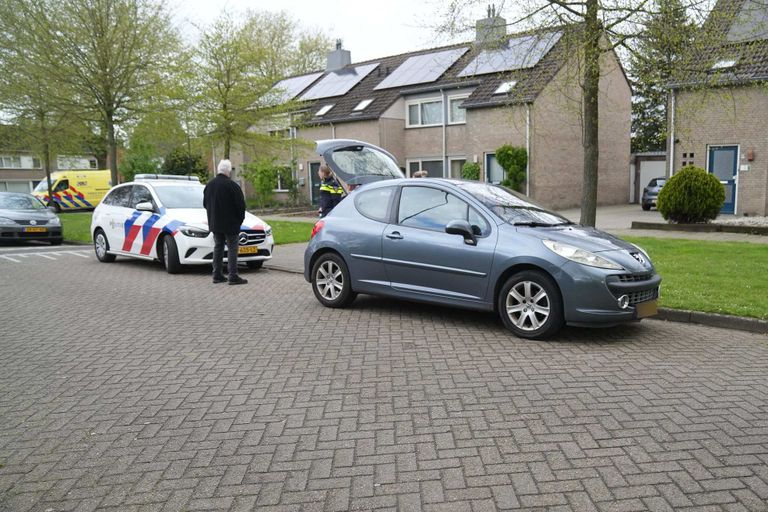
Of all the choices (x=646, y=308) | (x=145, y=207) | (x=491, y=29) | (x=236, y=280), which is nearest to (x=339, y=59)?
(x=491, y=29)

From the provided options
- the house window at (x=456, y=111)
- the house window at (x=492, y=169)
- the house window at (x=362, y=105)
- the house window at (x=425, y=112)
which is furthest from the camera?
the house window at (x=362, y=105)

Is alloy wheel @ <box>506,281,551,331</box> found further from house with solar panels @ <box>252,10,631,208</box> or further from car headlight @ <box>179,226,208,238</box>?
house with solar panels @ <box>252,10,631,208</box>

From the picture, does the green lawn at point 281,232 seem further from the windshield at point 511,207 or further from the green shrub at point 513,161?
the windshield at point 511,207

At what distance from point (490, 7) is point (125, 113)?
15.6 metres

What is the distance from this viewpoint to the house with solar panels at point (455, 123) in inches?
968

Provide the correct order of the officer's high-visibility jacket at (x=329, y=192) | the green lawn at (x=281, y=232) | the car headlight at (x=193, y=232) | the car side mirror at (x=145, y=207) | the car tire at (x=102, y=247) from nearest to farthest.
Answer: the car headlight at (x=193, y=232) < the car side mirror at (x=145, y=207) < the officer's high-visibility jacket at (x=329, y=192) < the car tire at (x=102, y=247) < the green lawn at (x=281, y=232)

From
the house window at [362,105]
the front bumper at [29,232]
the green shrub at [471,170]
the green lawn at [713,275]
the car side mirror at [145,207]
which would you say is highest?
the house window at [362,105]

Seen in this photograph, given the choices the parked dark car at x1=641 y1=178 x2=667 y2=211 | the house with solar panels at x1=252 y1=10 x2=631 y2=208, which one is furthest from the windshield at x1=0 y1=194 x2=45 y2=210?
the parked dark car at x1=641 y1=178 x2=667 y2=211

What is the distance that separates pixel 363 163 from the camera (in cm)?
1207

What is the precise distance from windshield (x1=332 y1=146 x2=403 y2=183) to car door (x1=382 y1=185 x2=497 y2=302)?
4.22 m

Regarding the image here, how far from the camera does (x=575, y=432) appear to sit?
3891 millimetres

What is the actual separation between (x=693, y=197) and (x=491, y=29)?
780cm

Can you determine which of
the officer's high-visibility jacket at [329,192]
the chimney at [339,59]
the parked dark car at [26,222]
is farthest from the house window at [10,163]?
the officer's high-visibility jacket at [329,192]

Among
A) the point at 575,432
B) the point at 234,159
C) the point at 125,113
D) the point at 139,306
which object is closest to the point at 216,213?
the point at 139,306
